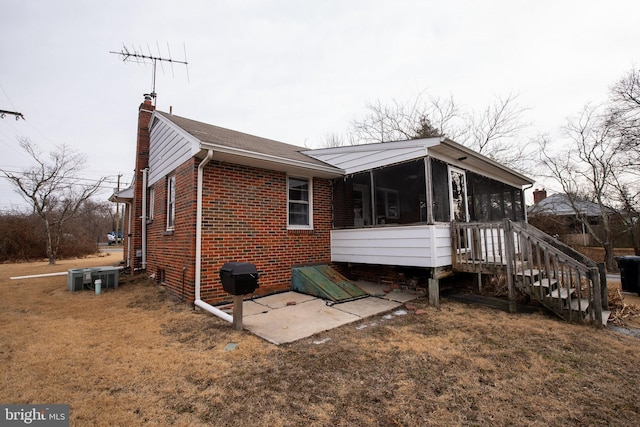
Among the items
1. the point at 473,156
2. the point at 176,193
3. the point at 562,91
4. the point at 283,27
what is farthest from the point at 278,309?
the point at 562,91

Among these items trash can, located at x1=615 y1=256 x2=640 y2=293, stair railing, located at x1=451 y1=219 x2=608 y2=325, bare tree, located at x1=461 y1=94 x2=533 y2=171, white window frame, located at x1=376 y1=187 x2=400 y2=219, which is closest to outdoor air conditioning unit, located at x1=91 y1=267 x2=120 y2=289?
white window frame, located at x1=376 y1=187 x2=400 y2=219

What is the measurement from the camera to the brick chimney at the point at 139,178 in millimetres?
9250

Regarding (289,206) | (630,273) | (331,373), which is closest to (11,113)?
(289,206)

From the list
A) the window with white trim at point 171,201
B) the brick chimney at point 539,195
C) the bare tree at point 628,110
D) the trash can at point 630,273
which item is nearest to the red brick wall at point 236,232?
the window with white trim at point 171,201

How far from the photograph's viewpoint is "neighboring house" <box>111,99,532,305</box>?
573 centimetres

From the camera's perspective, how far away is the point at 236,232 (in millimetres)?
6059

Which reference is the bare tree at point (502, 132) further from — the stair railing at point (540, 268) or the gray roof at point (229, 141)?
the gray roof at point (229, 141)

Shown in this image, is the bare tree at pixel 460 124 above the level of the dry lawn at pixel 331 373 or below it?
above

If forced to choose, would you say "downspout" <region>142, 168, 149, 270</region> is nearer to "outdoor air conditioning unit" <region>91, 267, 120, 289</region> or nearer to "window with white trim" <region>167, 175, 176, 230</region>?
"outdoor air conditioning unit" <region>91, 267, 120, 289</region>

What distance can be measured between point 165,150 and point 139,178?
2434 millimetres

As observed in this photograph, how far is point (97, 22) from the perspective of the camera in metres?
7.92

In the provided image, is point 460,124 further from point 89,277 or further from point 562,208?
point 89,277

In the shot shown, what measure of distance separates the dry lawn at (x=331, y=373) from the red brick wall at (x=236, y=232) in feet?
4.05

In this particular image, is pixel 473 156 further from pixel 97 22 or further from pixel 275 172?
pixel 97 22
